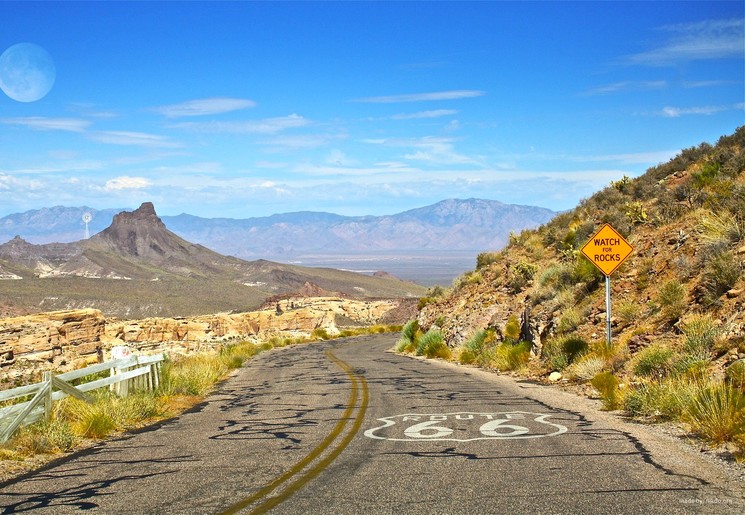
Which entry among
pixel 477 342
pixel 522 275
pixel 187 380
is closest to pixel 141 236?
pixel 522 275

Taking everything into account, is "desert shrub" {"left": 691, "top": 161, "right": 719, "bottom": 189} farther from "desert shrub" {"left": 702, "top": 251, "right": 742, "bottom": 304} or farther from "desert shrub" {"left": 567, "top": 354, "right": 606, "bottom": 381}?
"desert shrub" {"left": 567, "top": 354, "right": 606, "bottom": 381}

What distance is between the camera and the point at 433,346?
32.6m

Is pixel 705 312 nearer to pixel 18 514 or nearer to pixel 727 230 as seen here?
pixel 727 230

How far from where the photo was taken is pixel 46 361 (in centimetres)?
2788

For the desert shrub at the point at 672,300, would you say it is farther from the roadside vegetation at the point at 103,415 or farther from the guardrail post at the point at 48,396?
the guardrail post at the point at 48,396

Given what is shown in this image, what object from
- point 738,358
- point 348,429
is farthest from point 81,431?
point 738,358

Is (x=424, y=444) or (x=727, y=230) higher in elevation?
(x=727, y=230)

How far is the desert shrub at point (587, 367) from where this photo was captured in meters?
17.6

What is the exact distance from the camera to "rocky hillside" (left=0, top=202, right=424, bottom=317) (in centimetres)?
8450

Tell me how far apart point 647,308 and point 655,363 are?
16.2ft

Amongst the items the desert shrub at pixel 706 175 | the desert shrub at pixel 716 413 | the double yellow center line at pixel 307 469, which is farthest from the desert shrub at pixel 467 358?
the desert shrub at pixel 716 413

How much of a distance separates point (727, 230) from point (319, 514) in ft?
51.6

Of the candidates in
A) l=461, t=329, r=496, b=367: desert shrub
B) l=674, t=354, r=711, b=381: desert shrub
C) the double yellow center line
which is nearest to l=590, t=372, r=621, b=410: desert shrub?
l=674, t=354, r=711, b=381: desert shrub

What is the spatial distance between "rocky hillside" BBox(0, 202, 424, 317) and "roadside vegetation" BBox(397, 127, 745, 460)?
5127 centimetres
